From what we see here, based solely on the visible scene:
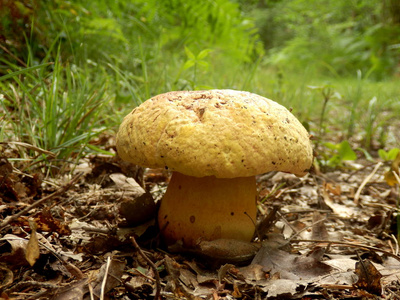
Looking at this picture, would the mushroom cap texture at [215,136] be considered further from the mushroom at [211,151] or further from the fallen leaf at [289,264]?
the fallen leaf at [289,264]

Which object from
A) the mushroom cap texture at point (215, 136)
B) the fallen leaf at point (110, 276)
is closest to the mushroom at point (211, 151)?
the mushroom cap texture at point (215, 136)

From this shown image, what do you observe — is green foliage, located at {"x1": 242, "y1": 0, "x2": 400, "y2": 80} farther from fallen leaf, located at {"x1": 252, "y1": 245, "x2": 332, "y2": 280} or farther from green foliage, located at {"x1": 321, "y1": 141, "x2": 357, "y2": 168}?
fallen leaf, located at {"x1": 252, "y1": 245, "x2": 332, "y2": 280}

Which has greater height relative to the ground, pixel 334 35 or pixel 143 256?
pixel 143 256

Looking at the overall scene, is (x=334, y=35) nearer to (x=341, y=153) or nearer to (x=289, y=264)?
(x=341, y=153)

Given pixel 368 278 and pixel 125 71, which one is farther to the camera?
pixel 125 71

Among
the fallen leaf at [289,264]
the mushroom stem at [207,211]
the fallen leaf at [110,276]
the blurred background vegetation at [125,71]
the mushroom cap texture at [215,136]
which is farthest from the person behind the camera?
the blurred background vegetation at [125,71]

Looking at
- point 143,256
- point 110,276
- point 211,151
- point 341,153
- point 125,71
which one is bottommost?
point 341,153

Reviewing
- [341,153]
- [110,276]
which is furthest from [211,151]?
[341,153]

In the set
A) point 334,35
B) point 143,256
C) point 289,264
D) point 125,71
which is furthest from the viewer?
point 334,35
